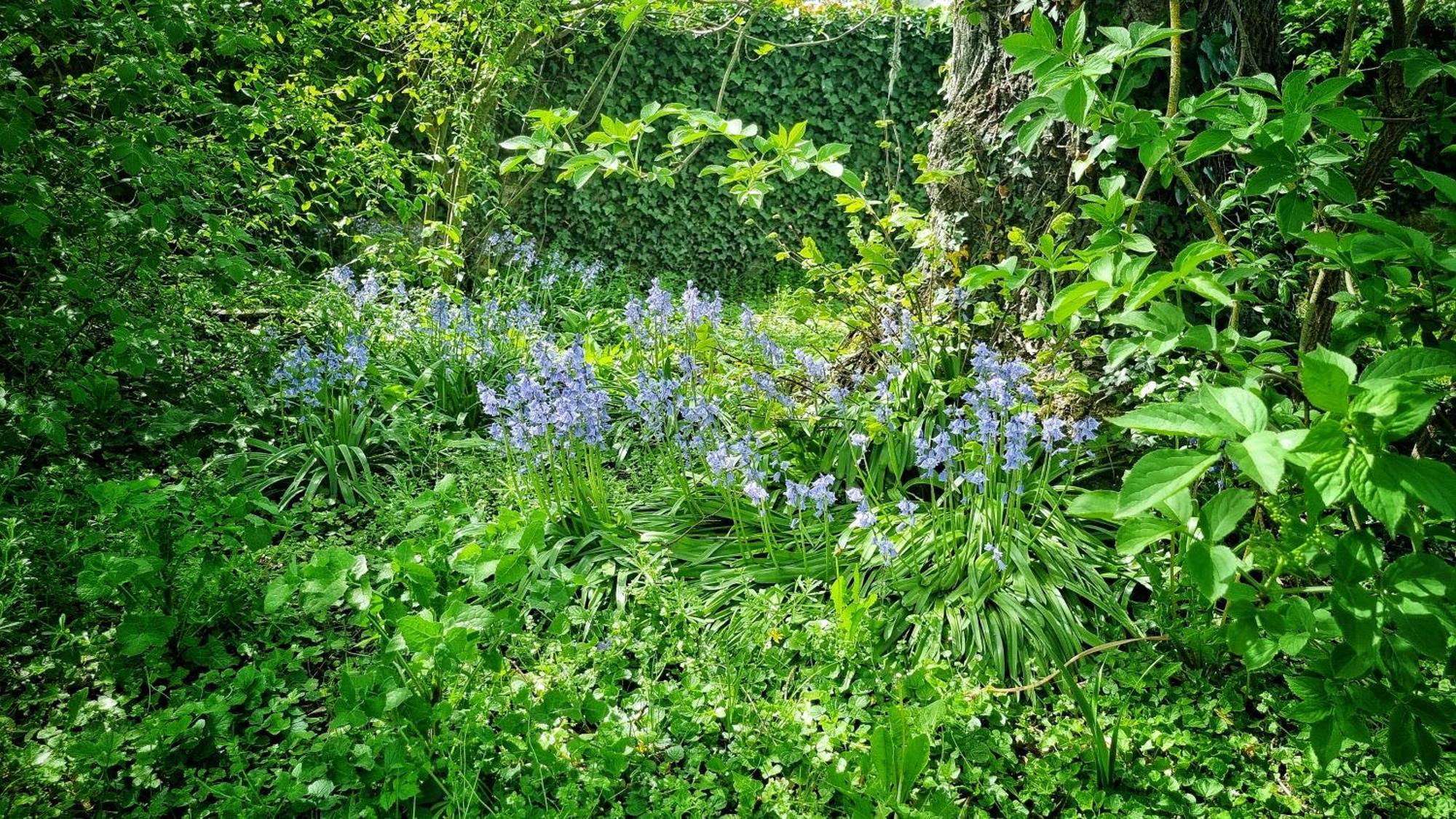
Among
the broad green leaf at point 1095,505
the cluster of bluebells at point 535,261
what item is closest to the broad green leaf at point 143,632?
the broad green leaf at point 1095,505

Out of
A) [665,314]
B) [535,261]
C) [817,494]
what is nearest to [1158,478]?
[817,494]

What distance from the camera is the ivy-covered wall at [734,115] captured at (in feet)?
26.3

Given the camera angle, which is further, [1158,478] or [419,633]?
[419,633]

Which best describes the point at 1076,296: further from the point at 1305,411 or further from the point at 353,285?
the point at 353,285

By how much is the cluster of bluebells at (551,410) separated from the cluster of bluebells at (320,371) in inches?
39.4

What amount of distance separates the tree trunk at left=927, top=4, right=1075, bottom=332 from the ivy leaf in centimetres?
216

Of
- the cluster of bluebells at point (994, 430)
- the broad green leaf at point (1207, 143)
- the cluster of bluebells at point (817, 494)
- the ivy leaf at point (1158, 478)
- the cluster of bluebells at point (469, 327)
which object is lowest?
the cluster of bluebells at point (469, 327)

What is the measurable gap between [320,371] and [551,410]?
57.8 inches

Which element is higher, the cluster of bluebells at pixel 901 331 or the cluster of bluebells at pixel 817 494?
the cluster of bluebells at pixel 901 331

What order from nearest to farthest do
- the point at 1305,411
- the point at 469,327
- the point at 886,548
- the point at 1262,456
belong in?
the point at 1262,456
the point at 1305,411
the point at 886,548
the point at 469,327

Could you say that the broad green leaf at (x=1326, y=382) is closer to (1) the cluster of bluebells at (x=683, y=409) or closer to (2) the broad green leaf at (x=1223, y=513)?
(2) the broad green leaf at (x=1223, y=513)

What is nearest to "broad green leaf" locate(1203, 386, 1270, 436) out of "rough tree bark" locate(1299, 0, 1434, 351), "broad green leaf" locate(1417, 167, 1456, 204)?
"broad green leaf" locate(1417, 167, 1456, 204)

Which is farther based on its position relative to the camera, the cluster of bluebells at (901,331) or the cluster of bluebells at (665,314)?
the cluster of bluebells at (665,314)

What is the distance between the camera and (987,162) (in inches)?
138
